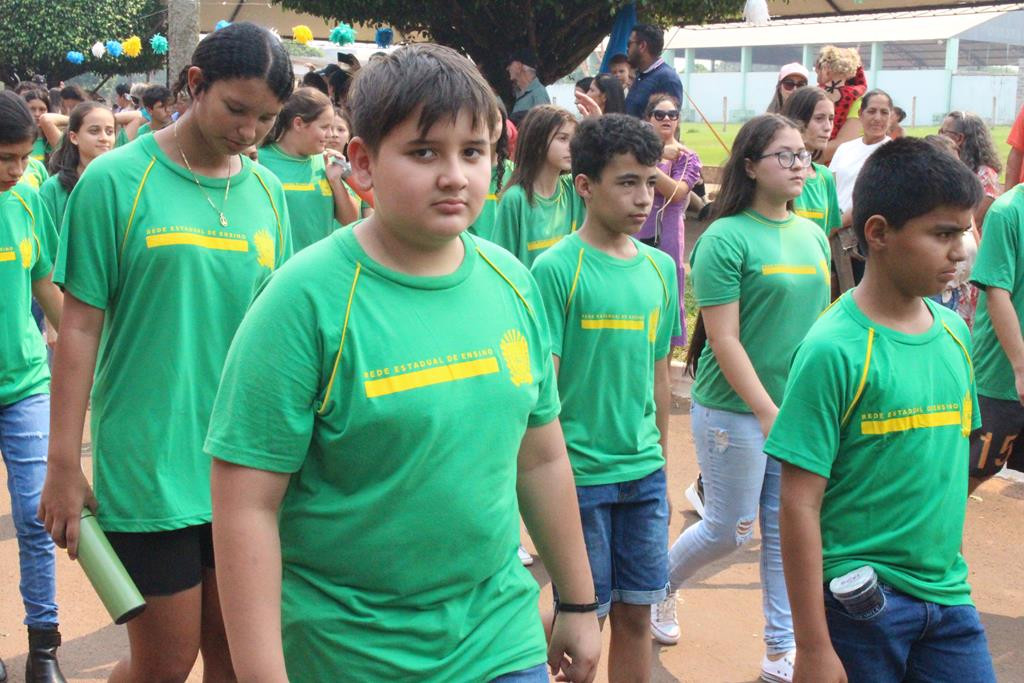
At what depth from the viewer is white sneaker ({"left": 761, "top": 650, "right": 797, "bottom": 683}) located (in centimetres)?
439

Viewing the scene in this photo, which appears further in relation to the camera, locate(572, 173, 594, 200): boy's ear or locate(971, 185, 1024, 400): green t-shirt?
locate(971, 185, 1024, 400): green t-shirt

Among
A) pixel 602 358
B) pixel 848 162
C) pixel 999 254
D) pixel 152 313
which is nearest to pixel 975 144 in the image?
pixel 848 162

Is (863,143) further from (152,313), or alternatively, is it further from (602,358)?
(152,313)

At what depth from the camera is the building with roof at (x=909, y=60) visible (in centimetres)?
4988

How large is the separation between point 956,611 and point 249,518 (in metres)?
1.71

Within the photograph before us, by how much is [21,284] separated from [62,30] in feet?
113

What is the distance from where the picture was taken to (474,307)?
2242mm

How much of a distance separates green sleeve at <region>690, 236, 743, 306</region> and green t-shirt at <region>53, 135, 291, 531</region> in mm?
1742

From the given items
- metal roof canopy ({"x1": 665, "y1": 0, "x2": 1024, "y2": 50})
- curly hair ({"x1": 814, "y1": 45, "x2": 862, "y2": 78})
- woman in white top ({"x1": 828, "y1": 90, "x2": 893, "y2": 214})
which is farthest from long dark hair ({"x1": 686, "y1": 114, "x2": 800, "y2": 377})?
metal roof canopy ({"x1": 665, "y1": 0, "x2": 1024, "y2": 50})

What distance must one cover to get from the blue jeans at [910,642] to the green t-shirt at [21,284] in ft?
9.26

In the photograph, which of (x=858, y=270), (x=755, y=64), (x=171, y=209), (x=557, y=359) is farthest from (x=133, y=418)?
(x=755, y=64)

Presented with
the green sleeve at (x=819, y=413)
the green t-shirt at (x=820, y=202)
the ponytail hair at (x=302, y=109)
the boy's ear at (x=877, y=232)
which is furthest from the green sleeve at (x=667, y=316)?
the ponytail hair at (x=302, y=109)

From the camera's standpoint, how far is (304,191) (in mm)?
6500

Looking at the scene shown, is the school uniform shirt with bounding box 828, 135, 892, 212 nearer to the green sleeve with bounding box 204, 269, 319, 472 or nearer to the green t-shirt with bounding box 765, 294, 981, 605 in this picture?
the green t-shirt with bounding box 765, 294, 981, 605
